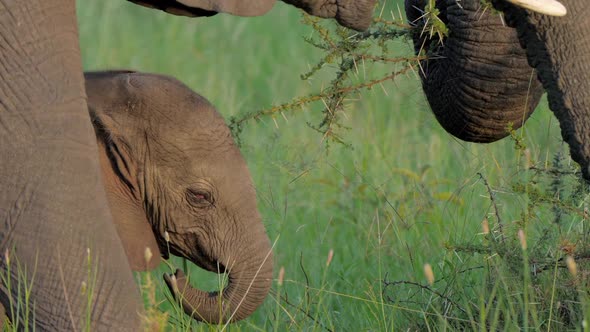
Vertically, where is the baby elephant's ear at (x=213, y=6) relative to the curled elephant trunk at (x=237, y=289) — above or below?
above

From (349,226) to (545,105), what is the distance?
2.96ft

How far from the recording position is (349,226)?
17.2 feet

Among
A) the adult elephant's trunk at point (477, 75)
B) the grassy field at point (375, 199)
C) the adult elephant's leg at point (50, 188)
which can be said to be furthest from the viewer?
the grassy field at point (375, 199)

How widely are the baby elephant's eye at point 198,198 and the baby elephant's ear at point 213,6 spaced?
2.17 feet

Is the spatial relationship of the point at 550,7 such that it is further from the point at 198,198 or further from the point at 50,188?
the point at 198,198

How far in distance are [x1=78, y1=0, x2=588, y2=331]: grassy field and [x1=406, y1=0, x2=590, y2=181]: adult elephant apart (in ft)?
0.45

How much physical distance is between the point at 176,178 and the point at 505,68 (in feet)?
3.35

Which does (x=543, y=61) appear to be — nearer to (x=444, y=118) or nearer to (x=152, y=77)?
(x=444, y=118)

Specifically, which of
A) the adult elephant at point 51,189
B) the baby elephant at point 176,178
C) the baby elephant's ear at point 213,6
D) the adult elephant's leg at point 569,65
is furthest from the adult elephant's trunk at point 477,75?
the adult elephant at point 51,189

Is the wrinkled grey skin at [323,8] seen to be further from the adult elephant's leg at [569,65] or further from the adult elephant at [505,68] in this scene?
the adult elephant's leg at [569,65]

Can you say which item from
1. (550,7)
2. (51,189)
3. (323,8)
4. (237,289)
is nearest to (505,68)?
(323,8)

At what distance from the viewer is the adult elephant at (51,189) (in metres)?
2.98

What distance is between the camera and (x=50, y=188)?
298 centimetres

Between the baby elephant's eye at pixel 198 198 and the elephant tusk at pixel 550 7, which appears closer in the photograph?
the elephant tusk at pixel 550 7
